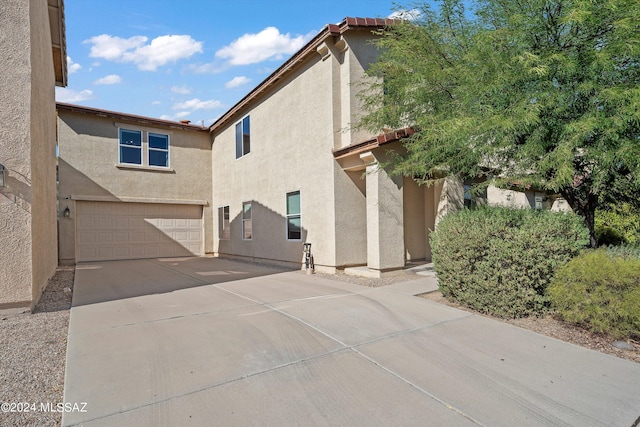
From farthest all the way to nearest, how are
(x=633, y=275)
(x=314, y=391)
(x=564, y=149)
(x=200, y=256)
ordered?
(x=200, y=256) → (x=564, y=149) → (x=633, y=275) → (x=314, y=391)

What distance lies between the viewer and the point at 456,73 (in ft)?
20.7

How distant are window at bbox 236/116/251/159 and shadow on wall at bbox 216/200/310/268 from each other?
236cm

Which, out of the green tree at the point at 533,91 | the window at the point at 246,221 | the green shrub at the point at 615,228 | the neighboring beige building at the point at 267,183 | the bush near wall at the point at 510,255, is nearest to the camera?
the green tree at the point at 533,91

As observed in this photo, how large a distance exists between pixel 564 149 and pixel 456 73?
2316 millimetres

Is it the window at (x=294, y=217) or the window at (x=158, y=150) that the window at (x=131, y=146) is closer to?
the window at (x=158, y=150)

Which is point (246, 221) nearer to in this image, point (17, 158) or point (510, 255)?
point (17, 158)

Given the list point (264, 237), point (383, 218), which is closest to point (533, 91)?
point (383, 218)

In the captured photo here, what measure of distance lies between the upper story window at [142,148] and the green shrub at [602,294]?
15.8m

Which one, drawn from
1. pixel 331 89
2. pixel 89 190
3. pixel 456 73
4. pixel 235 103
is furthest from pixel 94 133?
pixel 456 73

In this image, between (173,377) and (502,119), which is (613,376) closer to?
(502,119)

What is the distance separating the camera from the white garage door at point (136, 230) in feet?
46.9


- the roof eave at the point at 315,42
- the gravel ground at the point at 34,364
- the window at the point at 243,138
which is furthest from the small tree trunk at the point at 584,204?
the window at the point at 243,138

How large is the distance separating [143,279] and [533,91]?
9.88 meters

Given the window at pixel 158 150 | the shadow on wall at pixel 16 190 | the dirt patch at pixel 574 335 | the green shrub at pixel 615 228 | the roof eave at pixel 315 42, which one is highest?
the roof eave at pixel 315 42
